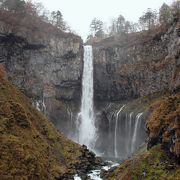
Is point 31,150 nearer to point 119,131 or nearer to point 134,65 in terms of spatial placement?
point 119,131

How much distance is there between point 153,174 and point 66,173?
39.0ft

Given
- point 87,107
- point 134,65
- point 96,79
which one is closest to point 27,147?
point 87,107

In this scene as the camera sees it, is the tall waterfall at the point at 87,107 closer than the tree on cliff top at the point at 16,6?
Yes

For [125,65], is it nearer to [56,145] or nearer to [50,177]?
[56,145]

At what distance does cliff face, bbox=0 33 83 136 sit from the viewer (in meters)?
60.7

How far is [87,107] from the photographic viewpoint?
65.4 metres

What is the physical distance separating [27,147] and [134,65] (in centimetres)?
3838

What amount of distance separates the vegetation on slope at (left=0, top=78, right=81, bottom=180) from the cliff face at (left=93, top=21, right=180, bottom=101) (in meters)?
24.7

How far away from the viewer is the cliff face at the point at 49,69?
199 ft

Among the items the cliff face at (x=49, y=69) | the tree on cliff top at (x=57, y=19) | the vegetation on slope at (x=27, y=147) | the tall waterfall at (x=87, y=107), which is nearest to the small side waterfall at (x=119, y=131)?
the tall waterfall at (x=87, y=107)

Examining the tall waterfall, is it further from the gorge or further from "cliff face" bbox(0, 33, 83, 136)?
"cliff face" bbox(0, 33, 83, 136)

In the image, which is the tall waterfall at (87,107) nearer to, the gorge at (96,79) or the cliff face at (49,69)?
the gorge at (96,79)

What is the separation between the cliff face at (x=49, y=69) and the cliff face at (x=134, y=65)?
15.7 ft

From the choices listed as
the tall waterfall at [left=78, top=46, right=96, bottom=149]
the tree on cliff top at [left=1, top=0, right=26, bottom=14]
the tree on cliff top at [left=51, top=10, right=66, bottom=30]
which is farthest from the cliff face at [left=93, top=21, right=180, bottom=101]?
the tree on cliff top at [left=51, top=10, right=66, bottom=30]
